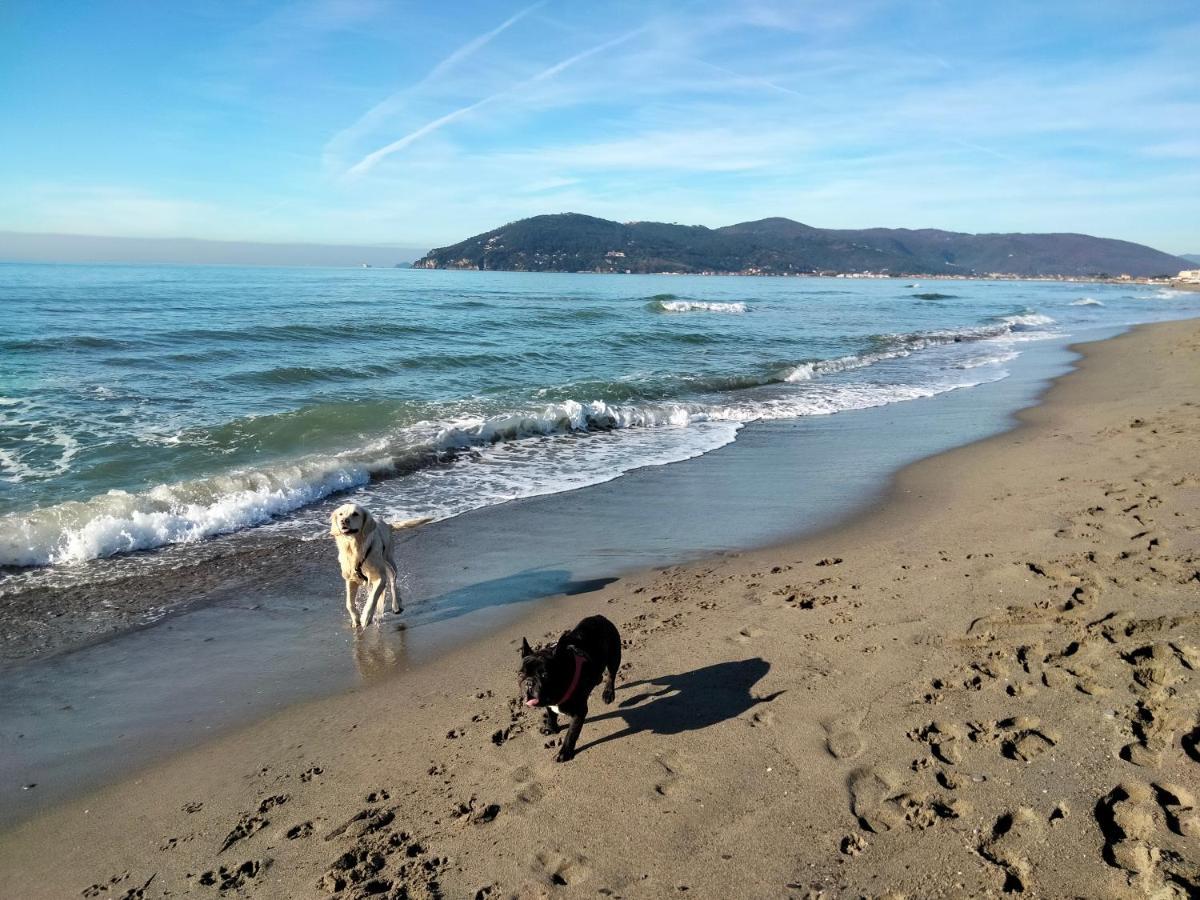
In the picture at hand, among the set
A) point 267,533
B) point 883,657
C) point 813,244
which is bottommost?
point 267,533

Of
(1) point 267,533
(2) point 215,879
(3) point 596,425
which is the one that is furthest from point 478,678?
(3) point 596,425

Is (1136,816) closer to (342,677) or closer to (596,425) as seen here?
(342,677)

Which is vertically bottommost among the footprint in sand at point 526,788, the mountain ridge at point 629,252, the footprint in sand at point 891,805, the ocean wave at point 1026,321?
the footprint in sand at point 526,788

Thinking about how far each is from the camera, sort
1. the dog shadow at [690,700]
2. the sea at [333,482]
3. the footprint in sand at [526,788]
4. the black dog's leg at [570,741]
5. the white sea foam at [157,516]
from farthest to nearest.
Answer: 1. the white sea foam at [157,516]
2. the sea at [333,482]
3. the dog shadow at [690,700]
4. the black dog's leg at [570,741]
5. the footprint in sand at [526,788]

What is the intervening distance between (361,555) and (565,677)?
2.62 meters

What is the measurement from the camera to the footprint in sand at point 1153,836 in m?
2.73

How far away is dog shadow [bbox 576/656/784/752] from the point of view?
426 centimetres

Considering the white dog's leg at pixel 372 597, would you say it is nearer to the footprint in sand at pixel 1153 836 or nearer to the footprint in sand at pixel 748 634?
the footprint in sand at pixel 748 634

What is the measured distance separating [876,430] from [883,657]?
9.56m

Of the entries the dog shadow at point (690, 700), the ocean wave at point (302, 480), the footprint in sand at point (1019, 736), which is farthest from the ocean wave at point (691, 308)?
the footprint in sand at point (1019, 736)

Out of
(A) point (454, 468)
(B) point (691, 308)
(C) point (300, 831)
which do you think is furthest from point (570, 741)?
(B) point (691, 308)

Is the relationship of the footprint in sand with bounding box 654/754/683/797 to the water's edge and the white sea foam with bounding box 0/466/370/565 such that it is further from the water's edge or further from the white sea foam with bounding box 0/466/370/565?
the white sea foam with bounding box 0/466/370/565

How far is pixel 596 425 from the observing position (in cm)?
1452

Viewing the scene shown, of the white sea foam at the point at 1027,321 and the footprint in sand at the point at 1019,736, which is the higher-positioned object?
the white sea foam at the point at 1027,321
